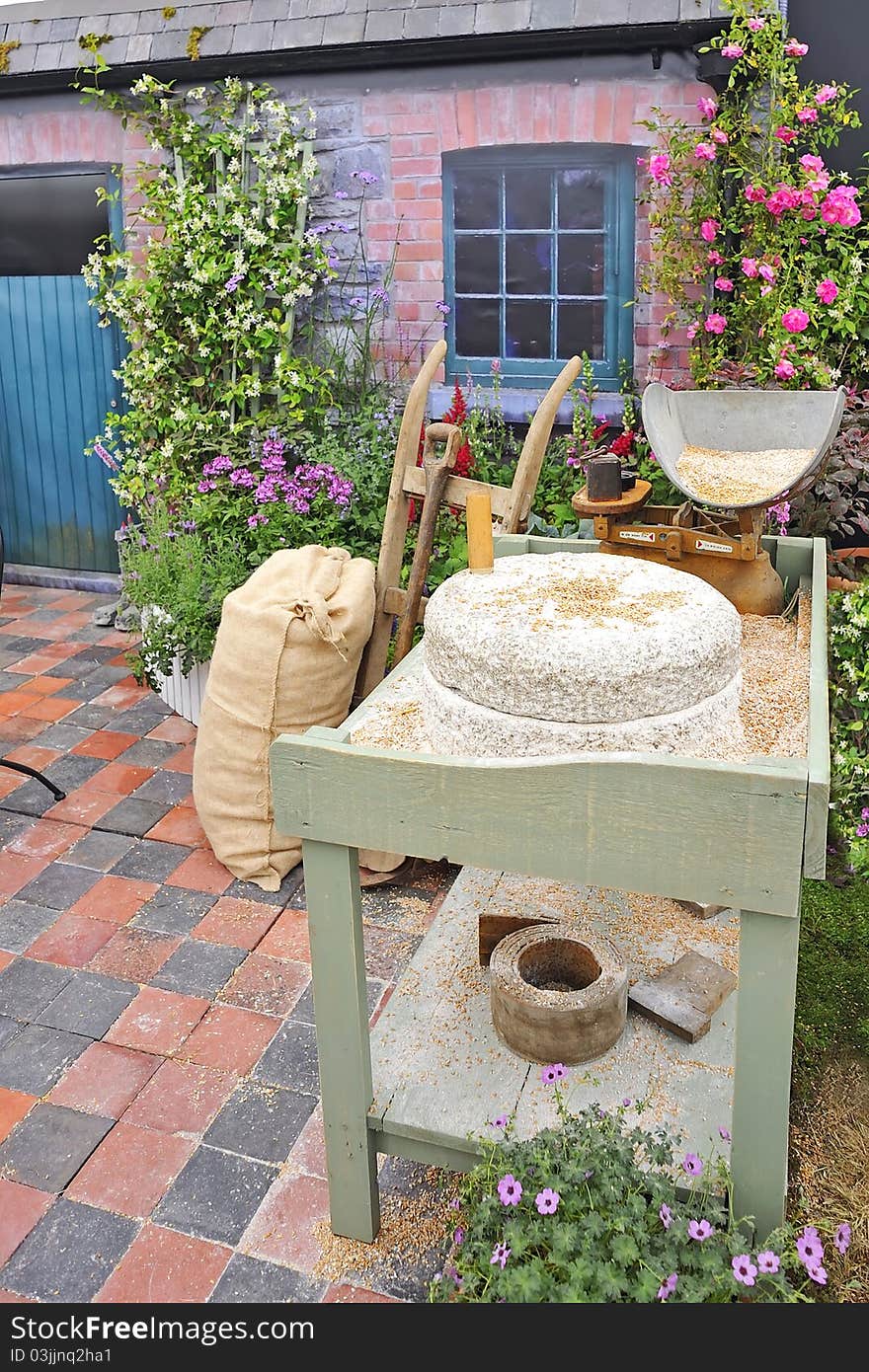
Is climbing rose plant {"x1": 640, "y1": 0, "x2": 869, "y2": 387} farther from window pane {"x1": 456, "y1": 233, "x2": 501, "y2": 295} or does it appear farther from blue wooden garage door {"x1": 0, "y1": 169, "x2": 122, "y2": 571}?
blue wooden garage door {"x1": 0, "y1": 169, "x2": 122, "y2": 571}

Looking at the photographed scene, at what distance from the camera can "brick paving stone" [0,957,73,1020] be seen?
3.47 metres

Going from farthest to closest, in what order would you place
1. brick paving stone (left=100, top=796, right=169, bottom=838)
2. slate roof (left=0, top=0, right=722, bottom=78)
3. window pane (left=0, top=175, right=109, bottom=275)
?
window pane (left=0, top=175, right=109, bottom=275) < slate roof (left=0, top=0, right=722, bottom=78) < brick paving stone (left=100, top=796, right=169, bottom=838)

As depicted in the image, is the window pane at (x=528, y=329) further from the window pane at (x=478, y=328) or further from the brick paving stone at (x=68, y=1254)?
the brick paving stone at (x=68, y=1254)

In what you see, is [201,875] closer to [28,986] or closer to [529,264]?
[28,986]

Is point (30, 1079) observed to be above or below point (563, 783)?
below

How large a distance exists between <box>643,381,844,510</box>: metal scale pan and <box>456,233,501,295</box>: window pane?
2678 mm

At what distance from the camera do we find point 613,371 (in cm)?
566

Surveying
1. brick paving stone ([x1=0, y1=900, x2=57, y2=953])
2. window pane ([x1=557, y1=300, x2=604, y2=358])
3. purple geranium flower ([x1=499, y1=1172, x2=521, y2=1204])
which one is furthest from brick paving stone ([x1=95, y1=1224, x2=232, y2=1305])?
window pane ([x1=557, y1=300, x2=604, y2=358])

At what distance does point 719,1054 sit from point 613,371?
12.9 ft

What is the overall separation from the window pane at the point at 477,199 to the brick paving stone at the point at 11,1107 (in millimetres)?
4537

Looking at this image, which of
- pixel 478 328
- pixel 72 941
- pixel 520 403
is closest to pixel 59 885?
pixel 72 941

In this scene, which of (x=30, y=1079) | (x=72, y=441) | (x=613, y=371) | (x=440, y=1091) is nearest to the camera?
(x=440, y=1091)
